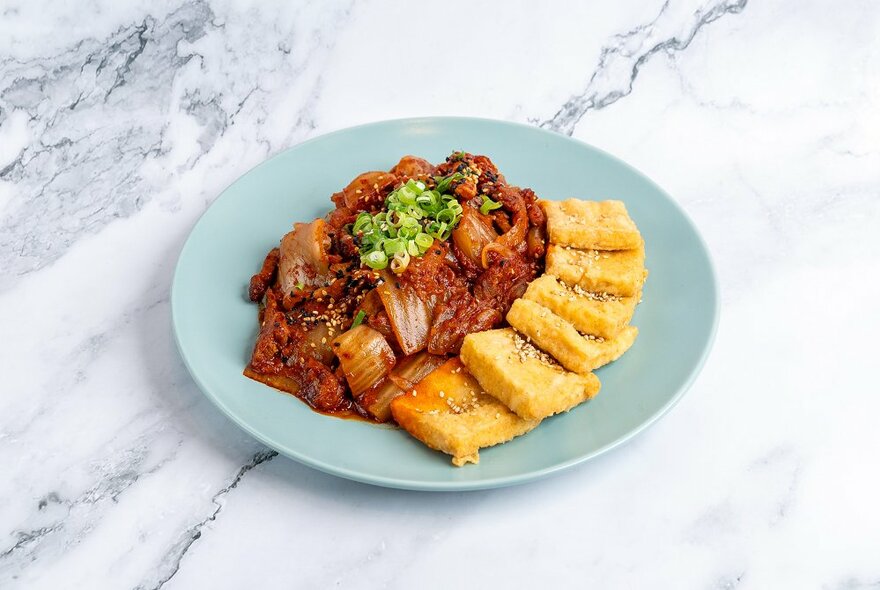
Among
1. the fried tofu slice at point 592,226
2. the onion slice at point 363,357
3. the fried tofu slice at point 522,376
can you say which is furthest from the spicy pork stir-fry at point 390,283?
the fried tofu slice at point 522,376

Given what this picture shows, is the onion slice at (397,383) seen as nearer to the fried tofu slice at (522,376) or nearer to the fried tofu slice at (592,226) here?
the fried tofu slice at (522,376)

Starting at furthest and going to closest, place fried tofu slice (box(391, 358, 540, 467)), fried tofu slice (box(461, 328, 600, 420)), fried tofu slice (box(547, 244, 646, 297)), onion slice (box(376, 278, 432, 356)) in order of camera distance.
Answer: fried tofu slice (box(547, 244, 646, 297)), onion slice (box(376, 278, 432, 356)), fried tofu slice (box(461, 328, 600, 420)), fried tofu slice (box(391, 358, 540, 467))

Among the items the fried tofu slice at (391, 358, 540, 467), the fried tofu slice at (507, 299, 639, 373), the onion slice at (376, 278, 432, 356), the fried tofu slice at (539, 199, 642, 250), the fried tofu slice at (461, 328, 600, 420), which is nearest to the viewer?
the fried tofu slice at (391, 358, 540, 467)

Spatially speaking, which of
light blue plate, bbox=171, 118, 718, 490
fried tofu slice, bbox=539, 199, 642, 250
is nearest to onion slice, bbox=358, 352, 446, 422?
light blue plate, bbox=171, 118, 718, 490

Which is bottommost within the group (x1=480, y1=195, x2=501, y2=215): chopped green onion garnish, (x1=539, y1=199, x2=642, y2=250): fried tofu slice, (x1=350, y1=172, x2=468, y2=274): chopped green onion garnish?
(x1=350, y1=172, x2=468, y2=274): chopped green onion garnish

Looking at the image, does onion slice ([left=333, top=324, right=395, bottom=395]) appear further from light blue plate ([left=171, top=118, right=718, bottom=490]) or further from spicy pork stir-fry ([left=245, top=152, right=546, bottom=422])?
light blue plate ([left=171, top=118, right=718, bottom=490])

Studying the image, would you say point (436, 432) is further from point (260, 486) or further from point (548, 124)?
point (548, 124)
